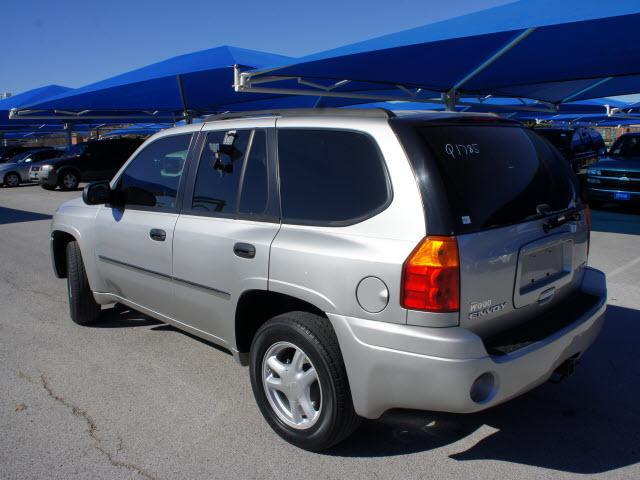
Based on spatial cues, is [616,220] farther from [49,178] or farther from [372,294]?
[49,178]

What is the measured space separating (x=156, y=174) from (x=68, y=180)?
61.2ft

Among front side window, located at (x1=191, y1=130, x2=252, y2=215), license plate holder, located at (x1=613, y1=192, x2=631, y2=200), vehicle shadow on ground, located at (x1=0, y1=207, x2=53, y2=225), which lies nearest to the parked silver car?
vehicle shadow on ground, located at (x1=0, y1=207, x2=53, y2=225)

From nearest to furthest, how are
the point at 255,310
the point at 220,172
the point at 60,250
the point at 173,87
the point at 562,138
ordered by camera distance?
the point at 255,310 → the point at 220,172 → the point at 60,250 → the point at 173,87 → the point at 562,138

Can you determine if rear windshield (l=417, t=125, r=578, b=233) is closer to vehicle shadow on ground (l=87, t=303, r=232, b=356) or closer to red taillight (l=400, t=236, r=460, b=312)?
red taillight (l=400, t=236, r=460, b=312)

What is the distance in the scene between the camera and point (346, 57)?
8.06m

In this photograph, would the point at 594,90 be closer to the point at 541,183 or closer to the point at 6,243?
the point at 541,183

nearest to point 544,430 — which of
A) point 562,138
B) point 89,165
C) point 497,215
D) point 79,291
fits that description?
point 497,215

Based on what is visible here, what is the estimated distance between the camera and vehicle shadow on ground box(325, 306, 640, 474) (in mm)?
2979

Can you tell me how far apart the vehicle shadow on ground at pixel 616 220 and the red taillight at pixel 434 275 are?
835cm

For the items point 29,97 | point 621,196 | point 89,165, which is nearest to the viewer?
point 621,196

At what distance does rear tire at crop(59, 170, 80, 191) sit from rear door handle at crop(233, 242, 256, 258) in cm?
1973

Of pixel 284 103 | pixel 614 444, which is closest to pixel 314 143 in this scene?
pixel 614 444

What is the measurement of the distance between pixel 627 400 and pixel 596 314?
32.0 inches

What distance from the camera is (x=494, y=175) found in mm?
2904
